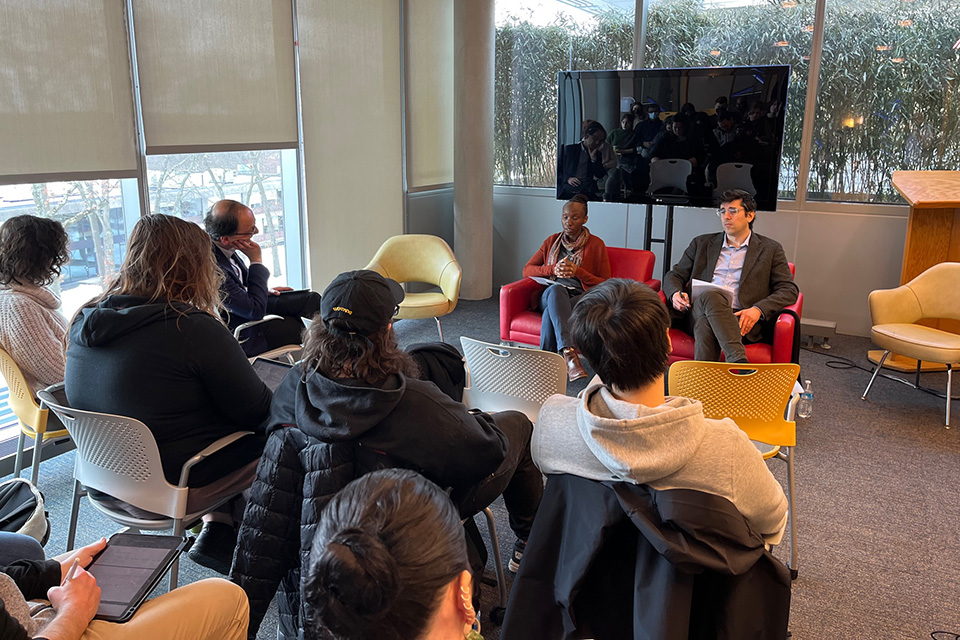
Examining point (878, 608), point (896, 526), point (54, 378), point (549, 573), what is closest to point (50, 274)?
point (54, 378)

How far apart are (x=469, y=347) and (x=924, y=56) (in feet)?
14.6

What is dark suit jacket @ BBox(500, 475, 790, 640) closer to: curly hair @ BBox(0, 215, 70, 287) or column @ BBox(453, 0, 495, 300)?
curly hair @ BBox(0, 215, 70, 287)

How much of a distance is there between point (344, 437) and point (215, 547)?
3.73ft

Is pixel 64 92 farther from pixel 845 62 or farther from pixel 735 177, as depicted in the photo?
pixel 845 62

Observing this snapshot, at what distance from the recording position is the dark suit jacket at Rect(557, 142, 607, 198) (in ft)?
18.3

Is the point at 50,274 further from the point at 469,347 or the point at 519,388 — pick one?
the point at 519,388

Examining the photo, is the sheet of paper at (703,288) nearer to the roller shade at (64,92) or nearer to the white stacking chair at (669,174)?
the white stacking chair at (669,174)

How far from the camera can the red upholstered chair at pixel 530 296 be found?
478cm

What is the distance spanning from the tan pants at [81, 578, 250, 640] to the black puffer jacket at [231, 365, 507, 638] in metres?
0.10

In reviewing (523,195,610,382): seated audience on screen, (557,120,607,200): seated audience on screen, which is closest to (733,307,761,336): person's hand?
(523,195,610,382): seated audience on screen

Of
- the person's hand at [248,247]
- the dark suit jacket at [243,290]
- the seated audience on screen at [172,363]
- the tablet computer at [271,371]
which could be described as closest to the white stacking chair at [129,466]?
the seated audience on screen at [172,363]

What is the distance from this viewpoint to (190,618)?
1779mm

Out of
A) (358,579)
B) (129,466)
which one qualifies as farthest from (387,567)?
(129,466)

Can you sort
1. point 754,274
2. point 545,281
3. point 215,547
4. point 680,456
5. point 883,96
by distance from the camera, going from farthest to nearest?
point 883,96
point 545,281
point 754,274
point 215,547
point 680,456
